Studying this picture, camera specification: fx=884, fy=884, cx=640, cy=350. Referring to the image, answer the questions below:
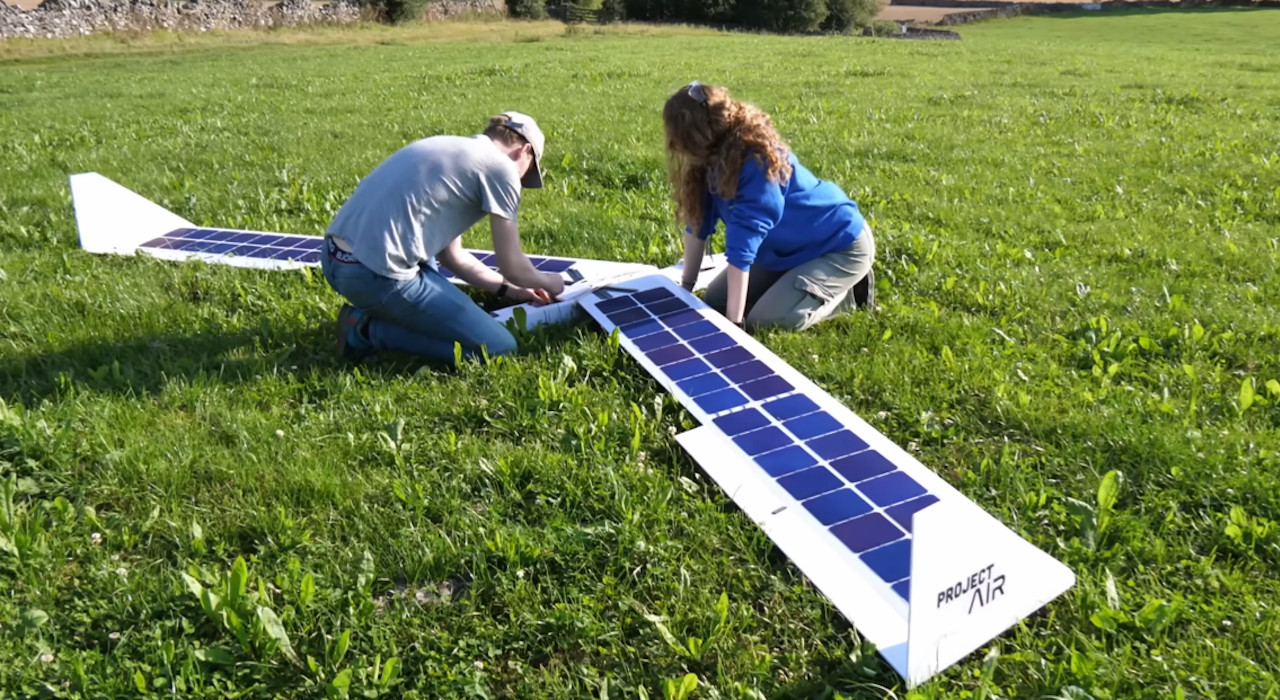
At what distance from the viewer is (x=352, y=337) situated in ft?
16.2

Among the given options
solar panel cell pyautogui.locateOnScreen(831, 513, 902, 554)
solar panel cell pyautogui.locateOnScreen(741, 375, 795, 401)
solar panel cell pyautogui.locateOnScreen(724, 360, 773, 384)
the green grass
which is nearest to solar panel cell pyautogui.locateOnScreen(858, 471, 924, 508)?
solar panel cell pyautogui.locateOnScreen(831, 513, 902, 554)

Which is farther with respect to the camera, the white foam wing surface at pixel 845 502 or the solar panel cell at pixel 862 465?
the solar panel cell at pixel 862 465

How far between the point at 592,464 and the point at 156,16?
120 feet

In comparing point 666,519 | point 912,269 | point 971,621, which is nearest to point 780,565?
point 666,519

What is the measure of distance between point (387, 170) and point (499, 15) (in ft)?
148

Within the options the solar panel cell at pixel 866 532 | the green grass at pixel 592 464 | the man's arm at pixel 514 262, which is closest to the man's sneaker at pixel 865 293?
the green grass at pixel 592 464

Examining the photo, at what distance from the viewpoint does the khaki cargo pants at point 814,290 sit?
5.23 meters

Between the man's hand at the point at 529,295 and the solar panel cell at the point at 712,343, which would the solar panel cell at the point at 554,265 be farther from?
the solar panel cell at the point at 712,343

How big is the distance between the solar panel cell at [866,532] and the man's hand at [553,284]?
8.57 feet

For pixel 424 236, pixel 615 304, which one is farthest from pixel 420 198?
pixel 615 304

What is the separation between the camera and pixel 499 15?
46.5 metres

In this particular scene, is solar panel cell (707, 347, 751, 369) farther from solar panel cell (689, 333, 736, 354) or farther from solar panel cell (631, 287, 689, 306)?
solar panel cell (631, 287, 689, 306)

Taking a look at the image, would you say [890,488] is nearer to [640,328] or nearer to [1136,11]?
[640,328]

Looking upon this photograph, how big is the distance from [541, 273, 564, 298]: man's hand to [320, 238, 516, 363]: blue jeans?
1.62 feet
